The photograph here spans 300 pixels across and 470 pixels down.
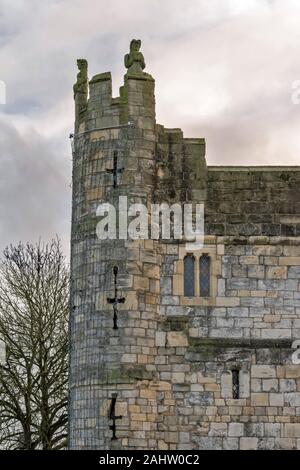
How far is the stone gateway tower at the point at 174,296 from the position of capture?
27578 millimetres

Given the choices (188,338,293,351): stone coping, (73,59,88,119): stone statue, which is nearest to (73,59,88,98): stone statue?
(73,59,88,119): stone statue

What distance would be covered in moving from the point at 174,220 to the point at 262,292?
2.35 meters

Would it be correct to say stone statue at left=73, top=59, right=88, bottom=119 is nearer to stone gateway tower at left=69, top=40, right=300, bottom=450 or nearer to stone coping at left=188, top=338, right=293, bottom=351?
stone gateway tower at left=69, top=40, right=300, bottom=450

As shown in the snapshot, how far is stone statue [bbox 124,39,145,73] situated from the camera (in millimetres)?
28922

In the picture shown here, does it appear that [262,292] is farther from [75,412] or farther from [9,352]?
[9,352]

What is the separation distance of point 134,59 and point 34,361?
12207 mm

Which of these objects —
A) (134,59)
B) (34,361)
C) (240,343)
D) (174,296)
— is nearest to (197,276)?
(174,296)

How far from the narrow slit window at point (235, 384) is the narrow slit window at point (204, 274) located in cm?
170

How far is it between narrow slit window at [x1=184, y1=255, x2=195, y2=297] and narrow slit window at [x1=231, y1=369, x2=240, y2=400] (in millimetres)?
1817

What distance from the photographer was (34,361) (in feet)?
126

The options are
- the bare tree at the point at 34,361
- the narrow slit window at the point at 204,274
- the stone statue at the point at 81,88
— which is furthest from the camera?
the bare tree at the point at 34,361

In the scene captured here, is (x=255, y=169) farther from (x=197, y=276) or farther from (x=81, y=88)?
(x=81, y=88)

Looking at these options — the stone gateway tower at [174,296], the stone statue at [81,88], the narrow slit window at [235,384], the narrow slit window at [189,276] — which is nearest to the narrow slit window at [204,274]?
the stone gateway tower at [174,296]

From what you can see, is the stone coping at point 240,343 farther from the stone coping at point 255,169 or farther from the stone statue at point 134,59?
the stone statue at point 134,59
